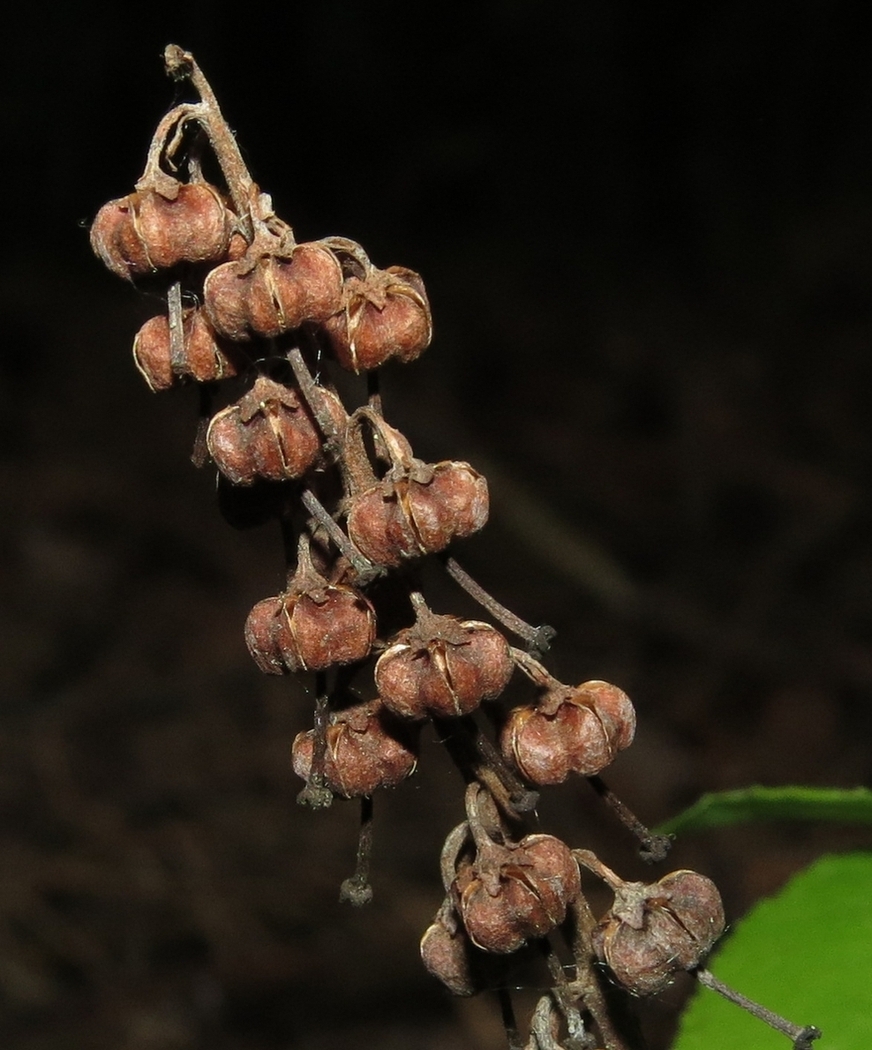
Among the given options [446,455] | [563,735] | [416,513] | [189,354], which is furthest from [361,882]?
[446,455]

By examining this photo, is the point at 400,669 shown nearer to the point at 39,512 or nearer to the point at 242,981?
the point at 242,981

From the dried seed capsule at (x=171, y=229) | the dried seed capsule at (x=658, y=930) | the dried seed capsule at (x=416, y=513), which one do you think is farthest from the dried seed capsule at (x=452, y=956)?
the dried seed capsule at (x=171, y=229)

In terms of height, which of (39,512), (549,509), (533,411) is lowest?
(39,512)

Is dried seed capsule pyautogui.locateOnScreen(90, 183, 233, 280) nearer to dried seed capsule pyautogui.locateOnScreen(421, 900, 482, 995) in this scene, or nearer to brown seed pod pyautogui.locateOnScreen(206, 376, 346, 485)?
brown seed pod pyautogui.locateOnScreen(206, 376, 346, 485)

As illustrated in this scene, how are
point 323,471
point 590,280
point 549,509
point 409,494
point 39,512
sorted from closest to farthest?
point 409,494 → point 323,471 → point 549,509 → point 39,512 → point 590,280

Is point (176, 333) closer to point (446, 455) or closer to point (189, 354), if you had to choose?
point (189, 354)

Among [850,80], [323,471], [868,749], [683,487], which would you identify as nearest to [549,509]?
[683,487]
